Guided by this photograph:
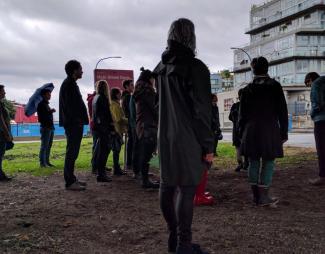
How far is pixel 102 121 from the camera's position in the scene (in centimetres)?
823

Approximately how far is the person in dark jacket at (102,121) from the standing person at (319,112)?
367cm

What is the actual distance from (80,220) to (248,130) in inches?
97.6

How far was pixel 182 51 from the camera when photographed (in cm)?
375

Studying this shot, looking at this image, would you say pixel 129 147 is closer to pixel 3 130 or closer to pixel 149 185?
pixel 149 185

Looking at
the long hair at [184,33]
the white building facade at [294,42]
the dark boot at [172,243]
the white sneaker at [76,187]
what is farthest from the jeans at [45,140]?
the white building facade at [294,42]

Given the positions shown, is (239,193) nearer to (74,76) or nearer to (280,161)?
(74,76)

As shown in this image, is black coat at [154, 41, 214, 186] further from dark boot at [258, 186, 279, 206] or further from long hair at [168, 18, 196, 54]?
dark boot at [258, 186, 279, 206]

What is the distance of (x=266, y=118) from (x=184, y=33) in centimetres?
242

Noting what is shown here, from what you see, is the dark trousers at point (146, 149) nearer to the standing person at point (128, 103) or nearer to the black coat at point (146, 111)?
the black coat at point (146, 111)

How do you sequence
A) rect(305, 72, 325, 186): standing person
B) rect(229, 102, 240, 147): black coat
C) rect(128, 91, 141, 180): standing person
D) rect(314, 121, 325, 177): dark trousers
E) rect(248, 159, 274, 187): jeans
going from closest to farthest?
rect(248, 159, 274, 187): jeans
rect(305, 72, 325, 186): standing person
rect(314, 121, 325, 177): dark trousers
rect(128, 91, 141, 180): standing person
rect(229, 102, 240, 147): black coat

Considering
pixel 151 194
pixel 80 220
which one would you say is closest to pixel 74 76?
pixel 151 194

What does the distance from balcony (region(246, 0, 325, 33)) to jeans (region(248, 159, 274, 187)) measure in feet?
→ 250

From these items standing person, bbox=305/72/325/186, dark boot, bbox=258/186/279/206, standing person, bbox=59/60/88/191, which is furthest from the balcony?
dark boot, bbox=258/186/279/206

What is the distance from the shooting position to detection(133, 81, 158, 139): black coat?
7.25 meters
